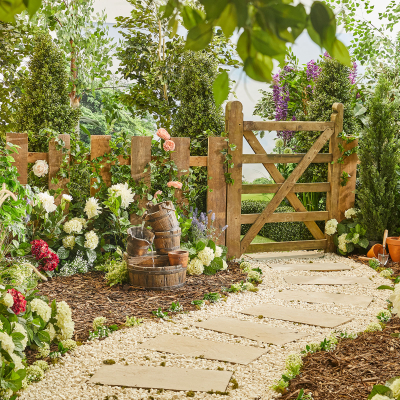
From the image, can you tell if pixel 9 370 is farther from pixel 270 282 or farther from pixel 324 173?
pixel 324 173

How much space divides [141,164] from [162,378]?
2778 mm

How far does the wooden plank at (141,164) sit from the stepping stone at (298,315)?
5.80 ft

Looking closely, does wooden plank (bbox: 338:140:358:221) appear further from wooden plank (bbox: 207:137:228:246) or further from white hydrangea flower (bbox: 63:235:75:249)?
white hydrangea flower (bbox: 63:235:75:249)

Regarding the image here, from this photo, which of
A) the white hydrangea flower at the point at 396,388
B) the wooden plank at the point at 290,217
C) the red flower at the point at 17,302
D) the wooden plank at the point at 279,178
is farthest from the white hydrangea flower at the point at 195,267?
the white hydrangea flower at the point at 396,388

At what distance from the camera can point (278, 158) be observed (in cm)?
516

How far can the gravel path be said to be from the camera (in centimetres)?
206

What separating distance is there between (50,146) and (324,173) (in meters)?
3.35

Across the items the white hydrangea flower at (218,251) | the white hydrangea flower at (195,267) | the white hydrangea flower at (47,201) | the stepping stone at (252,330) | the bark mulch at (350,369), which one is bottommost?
the stepping stone at (252,330)

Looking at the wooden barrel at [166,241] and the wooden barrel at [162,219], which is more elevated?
the wooden barrel at [162,219]

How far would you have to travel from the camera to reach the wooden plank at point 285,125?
16.4ft

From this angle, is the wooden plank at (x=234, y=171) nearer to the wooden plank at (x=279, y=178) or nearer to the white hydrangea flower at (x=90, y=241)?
the wooden plank at (x=279, y=178)

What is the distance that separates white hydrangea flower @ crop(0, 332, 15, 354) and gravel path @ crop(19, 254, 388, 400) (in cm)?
25

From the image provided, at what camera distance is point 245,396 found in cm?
205

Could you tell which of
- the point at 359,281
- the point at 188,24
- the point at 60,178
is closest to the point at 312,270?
the point at 359,281
